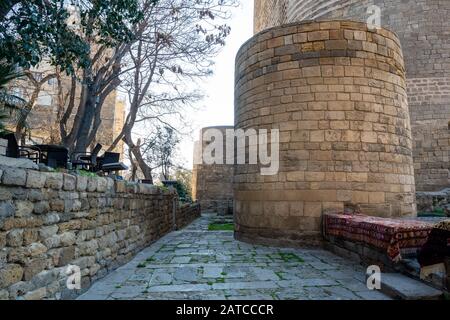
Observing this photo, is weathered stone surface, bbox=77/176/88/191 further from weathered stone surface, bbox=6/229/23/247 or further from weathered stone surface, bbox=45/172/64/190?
weathered stone surface, bbox=6/229/23/247

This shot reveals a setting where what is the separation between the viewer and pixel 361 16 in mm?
12195

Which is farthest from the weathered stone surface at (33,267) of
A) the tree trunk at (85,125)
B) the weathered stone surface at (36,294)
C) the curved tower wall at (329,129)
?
the tree trunk at (85,125)

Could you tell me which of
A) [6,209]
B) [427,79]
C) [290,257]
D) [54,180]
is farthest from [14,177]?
[427,79]

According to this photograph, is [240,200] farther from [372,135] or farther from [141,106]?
[141,106]

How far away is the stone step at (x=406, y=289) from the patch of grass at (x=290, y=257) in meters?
1.55

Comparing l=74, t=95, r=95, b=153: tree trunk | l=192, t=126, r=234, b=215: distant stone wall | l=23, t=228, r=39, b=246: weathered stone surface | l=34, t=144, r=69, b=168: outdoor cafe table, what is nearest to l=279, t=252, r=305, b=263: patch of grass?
l=23, t=228, r=39, b=246: weathered stone surface

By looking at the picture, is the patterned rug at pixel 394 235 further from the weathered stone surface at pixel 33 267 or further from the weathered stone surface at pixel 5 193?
the weathered stone surface at pixel 5 193

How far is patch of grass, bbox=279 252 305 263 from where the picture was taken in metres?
4.66

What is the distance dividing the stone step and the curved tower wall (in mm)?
2360

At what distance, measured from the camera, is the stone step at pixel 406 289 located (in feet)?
8.83

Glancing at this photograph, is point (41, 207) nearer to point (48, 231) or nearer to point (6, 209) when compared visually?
point (48, 231)
